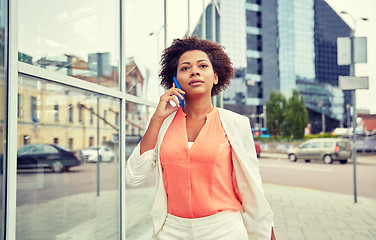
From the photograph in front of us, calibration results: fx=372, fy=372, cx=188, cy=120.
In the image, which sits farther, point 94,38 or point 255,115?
point 255,115

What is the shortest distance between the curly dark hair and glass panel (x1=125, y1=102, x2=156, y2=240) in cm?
211

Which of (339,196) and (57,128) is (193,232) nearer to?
(339,196)

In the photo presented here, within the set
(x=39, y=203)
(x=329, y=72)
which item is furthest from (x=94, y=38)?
(x=329, y=72)

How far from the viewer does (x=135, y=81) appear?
473 cm

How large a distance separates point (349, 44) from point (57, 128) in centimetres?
916

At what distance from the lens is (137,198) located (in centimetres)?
639

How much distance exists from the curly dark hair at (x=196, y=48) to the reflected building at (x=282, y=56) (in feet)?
197

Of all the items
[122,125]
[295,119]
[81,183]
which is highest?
[295,119]

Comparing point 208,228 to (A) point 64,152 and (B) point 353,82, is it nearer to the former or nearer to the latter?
(B) point 353,82

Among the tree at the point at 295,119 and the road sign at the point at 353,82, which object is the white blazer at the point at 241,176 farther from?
the tree at the point at 295,119

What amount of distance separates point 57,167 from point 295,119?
106 ft

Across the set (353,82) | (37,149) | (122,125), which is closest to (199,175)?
(122,125)

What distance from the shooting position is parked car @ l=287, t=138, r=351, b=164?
1933 cm

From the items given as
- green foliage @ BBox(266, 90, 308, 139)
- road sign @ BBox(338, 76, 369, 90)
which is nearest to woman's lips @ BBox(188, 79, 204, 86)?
road sign @ BBox(338, 76, 369, 90)
